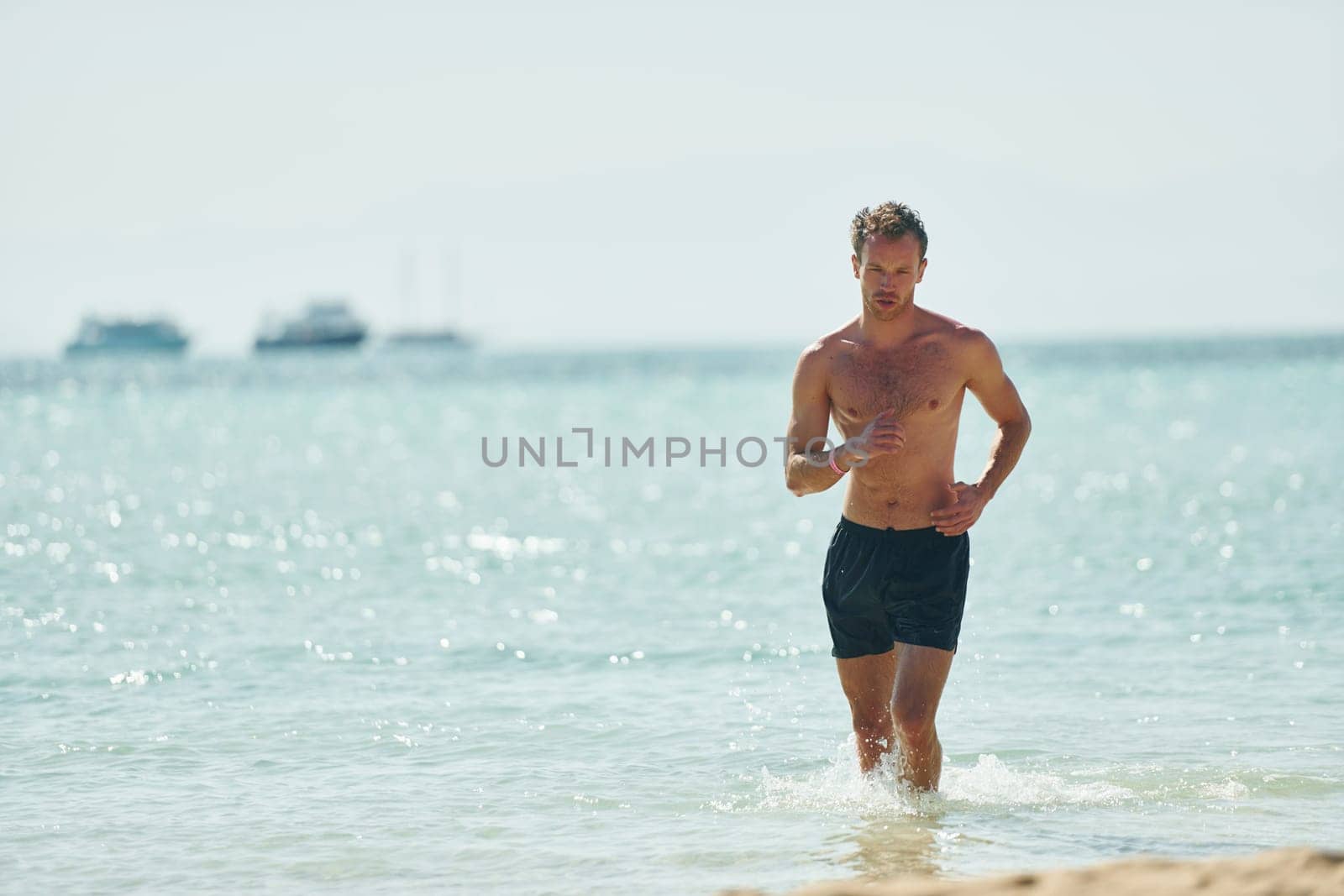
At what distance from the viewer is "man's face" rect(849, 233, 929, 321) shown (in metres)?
5.76

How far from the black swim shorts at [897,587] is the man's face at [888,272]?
847 millimetres

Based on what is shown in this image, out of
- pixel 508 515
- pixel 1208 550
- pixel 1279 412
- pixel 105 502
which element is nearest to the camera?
pixel 1208 550

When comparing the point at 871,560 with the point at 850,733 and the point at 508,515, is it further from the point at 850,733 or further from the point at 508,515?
the point at 508,515

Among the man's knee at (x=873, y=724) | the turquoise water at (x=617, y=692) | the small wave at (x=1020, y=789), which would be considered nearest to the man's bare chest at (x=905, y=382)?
the man's knee at (x=873, y=724)

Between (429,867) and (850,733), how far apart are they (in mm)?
2652

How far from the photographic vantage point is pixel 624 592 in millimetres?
13297

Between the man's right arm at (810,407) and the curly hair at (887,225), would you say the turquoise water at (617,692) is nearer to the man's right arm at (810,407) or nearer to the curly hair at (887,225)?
the man's right arm at (810,407)

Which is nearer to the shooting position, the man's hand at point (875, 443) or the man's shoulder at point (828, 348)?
the man's hand at point (875, 443)

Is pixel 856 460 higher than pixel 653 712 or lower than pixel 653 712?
higher

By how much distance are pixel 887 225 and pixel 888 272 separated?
0.56ft

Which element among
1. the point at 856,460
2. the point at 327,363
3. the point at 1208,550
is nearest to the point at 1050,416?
the point at 1208,550

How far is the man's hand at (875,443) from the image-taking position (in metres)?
5.70

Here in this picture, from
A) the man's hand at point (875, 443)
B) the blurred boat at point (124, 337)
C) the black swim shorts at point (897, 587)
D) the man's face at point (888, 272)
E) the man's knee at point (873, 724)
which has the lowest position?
the man's knee at point (873, 724)

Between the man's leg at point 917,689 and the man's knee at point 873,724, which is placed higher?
the man's leg at point 917,689
